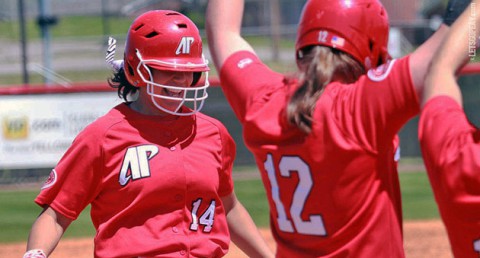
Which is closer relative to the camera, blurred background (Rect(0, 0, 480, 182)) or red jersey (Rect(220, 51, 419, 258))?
red jersey (Rect(220, 51, 419, 258))

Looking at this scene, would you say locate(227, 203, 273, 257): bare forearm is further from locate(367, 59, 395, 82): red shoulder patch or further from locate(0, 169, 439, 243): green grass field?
locate(0, 169, 439, 243): green grass field

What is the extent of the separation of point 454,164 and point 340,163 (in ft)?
1.31

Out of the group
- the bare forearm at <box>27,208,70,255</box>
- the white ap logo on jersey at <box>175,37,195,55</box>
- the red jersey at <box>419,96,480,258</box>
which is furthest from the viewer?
the white ap logo on jersey at <box>175,37,195,55</box>

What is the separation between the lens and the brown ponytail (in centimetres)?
213

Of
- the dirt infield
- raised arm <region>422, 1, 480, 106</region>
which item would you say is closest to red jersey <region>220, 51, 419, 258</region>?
raised arm <region>422, 1, 480, 106</region>

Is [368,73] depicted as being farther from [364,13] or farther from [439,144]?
[439,144]

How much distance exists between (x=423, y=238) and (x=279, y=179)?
6.75 metres

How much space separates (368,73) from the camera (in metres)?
2.10

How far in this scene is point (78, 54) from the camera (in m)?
23.6

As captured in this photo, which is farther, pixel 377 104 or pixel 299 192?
pixel 299 192

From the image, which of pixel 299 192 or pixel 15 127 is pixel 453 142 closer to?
pixel 299 192

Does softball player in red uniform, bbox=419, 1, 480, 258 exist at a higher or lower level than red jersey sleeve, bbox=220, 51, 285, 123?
higher

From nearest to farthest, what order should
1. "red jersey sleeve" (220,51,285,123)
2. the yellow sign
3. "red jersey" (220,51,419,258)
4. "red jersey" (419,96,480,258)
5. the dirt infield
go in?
"red jersey" (419,96,480,258), "red jersey" (220,51,419,258), "red jersey sleeve" (220,51,285,123), the dirt infield, the yellow sign

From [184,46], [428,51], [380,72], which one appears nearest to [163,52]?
[184,46]
